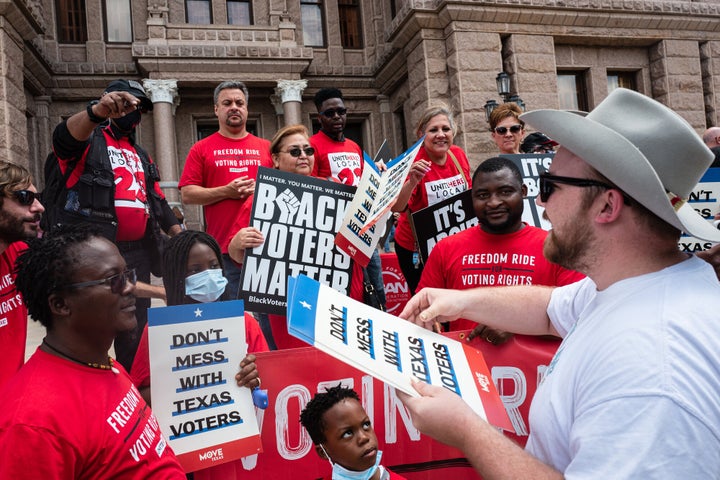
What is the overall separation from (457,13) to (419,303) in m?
11.0

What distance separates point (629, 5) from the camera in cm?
1281

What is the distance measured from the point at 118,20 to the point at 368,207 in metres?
15.9

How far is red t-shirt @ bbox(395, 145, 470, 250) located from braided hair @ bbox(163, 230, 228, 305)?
72.6 inches

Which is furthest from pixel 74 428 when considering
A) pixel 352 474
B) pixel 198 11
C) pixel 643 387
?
pixel 198 11

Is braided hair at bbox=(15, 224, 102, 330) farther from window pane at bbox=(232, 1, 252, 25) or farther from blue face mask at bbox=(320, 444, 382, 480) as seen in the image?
window pane at bbox=(232, 1, 252, 25)

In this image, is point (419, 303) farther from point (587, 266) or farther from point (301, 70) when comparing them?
point (301, 70)

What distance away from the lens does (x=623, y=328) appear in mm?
1203

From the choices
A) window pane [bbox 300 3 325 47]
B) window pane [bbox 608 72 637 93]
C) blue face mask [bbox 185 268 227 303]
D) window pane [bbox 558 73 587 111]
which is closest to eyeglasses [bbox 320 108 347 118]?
blue face mask [bbox 185 268 227 303]

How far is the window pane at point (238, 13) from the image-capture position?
16984mm

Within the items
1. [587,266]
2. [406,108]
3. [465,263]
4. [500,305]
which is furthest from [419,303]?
[406,108]

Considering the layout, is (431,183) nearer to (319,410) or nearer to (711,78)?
(319,410)

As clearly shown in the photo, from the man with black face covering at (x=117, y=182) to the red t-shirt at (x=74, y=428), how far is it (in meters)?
1.52

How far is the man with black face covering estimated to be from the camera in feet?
10.6

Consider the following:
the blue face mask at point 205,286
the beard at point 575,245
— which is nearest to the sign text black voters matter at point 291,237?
the blue face mask at point 205,286
